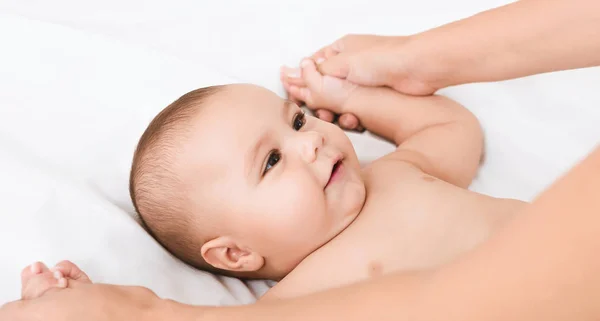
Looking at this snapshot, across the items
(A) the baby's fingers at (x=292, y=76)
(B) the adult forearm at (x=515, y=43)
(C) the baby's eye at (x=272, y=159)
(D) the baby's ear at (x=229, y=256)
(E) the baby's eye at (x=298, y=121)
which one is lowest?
(D) the baby's ear at (x=229, y=256)

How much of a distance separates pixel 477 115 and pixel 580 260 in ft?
2.94

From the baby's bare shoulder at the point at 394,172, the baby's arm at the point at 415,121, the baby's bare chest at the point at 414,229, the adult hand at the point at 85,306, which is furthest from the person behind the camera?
the baby's arm at the point at 415,121

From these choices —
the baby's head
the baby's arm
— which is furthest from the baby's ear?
the baby's arm

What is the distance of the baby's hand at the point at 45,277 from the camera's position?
34.8 inches

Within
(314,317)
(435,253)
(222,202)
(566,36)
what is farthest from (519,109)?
(314,317)

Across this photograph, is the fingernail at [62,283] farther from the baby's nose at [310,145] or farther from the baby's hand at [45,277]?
the baby's nose at [310,145]

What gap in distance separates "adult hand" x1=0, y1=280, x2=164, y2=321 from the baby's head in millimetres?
215

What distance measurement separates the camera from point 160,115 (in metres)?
1.13

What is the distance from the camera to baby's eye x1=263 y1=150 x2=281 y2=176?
1089mm

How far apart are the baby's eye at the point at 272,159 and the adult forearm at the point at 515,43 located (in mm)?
421

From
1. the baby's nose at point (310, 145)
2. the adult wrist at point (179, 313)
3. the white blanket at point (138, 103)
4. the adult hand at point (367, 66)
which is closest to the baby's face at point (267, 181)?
the baby's nose at point (310, 145)

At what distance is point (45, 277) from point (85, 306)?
3.9 inches

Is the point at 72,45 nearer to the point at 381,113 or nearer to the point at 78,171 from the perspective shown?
the point at 78,171

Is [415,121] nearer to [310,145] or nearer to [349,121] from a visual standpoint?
[349,121]
